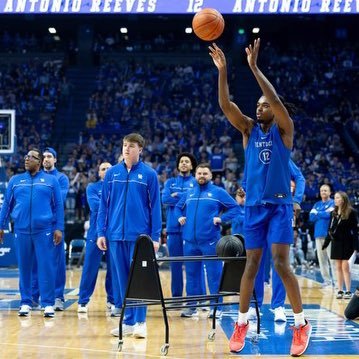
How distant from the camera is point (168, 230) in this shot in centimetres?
1102

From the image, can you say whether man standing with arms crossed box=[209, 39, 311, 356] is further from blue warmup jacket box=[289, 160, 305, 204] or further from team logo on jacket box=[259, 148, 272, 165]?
blue warmup jacket box=[289, 160, 305, 204]

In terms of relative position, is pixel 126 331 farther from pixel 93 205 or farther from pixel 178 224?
pixel 178 224

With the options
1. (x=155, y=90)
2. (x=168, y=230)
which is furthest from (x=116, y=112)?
(x=168, y=230)

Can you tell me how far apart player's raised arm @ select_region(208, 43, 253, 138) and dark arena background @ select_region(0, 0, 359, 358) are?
891cm

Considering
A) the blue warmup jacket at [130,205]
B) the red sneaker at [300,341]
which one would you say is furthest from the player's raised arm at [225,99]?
the red sneaker at [300,341]

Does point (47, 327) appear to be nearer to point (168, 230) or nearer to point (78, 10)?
point (168, 230)

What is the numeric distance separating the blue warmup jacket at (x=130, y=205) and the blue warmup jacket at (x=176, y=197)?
269cm

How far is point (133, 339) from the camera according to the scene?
7.91 m

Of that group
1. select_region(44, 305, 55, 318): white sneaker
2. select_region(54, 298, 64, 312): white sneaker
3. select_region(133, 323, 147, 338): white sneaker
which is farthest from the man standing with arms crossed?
select_region(54, 298, 64, 312): white sneaker

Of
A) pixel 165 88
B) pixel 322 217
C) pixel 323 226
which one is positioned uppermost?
pixel 165 88

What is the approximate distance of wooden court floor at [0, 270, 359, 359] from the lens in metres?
7.06

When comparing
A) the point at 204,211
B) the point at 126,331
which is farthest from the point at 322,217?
the point at 126,331

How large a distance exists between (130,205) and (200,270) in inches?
103

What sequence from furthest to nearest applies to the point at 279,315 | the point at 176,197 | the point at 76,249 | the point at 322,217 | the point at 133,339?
the point at 76,249
the point at 322,217
the point at 176,197
the point at 279,315
the point at 133,339
